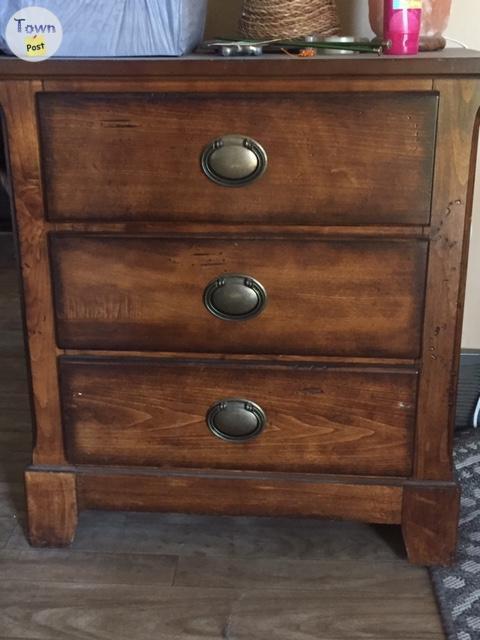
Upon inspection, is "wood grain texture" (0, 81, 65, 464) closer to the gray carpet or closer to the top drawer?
the top drawer

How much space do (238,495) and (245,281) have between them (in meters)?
0.34

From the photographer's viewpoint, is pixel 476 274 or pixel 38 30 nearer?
pixel 38 30

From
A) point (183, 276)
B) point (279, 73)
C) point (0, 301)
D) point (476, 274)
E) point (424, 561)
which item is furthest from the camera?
point (0, 301)

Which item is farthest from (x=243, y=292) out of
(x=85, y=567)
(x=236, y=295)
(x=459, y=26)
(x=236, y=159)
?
(x=459, y=26)

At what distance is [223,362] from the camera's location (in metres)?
1.13

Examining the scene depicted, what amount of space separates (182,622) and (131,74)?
0.74 meters

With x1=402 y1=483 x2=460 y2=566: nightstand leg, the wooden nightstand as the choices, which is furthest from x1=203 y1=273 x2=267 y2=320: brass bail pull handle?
x1=402 y1=483 x2=460 y2=566: nightstand leg

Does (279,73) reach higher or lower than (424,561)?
higher

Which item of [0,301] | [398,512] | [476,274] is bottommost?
[0,301]

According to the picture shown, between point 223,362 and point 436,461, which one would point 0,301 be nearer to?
point 223,362

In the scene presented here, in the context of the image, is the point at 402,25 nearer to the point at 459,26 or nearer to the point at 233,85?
the point at 233,85

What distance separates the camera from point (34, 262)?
1116 millimetres

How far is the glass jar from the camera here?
1.23m

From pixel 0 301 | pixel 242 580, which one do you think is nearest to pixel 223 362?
pixel 242 580
